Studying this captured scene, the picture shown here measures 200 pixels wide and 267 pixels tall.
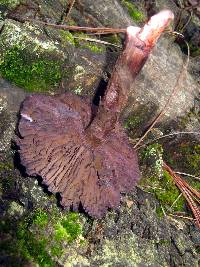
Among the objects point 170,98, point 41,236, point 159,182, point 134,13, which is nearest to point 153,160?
point 159,182

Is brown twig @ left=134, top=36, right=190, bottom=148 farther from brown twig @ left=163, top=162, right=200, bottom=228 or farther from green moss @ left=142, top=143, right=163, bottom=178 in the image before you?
brown twig @ left=163, top=162, right=200, bottom=228

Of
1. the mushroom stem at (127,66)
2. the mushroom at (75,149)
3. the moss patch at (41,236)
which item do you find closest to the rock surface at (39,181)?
the moss patch at (41,236)

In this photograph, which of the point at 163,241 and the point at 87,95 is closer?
the point at 163,241

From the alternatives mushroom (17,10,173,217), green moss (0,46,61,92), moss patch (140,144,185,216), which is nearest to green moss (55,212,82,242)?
mushroom (17,10,173,217)

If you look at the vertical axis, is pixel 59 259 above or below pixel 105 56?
below

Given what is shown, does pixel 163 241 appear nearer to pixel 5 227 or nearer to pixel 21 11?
pixel 5 227

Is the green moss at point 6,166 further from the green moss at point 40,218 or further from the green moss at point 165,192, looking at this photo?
the green moss at point 165,192

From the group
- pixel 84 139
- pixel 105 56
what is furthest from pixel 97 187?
pixel 105 56
